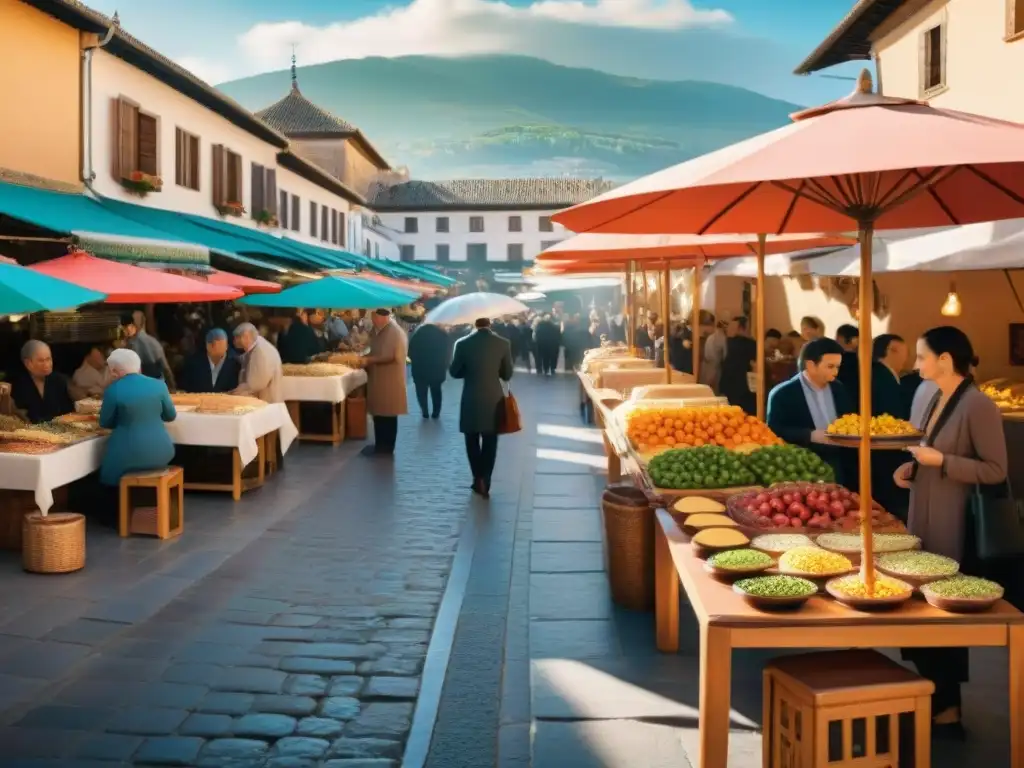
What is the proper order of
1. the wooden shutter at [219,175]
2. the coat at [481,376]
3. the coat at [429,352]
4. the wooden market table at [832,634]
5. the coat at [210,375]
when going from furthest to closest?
1. the wooden shutter at [219,175]
2. the coat at [429,352]
3. the coat at [210,375]
4. the coat at [481,376]
5. the wooden market table at [832,634]

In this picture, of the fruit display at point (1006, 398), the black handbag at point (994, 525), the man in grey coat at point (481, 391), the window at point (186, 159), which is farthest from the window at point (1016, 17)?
the window at point (186, 159)

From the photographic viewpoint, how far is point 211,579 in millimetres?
7785

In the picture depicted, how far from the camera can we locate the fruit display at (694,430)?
307 inches

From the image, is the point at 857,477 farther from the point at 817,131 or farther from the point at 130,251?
the point at 130,251

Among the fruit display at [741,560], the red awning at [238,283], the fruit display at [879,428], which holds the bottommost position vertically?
the fruit display at [741,560]

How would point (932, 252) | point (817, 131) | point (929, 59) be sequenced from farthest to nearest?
point (929, 59), point (932, 252), point (817, 131)

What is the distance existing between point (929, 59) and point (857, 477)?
1169 centimetres

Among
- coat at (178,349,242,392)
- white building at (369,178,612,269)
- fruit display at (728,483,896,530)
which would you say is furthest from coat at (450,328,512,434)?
white building at (369,178,612,269)

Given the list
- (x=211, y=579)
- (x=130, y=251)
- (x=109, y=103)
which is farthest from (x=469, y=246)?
(x=211, y=579)

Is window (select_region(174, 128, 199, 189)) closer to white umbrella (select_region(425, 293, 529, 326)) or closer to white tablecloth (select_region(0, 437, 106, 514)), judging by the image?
white umbrella (select_region(425, 293, 529, 326))

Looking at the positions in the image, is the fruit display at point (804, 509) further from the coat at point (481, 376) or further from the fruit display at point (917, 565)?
the coat at point (481, 376)

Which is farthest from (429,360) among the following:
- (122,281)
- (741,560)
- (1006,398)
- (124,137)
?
(741,560)

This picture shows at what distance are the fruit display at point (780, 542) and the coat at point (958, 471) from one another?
→ 24.3 inches

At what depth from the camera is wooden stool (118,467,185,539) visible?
8992 mm
